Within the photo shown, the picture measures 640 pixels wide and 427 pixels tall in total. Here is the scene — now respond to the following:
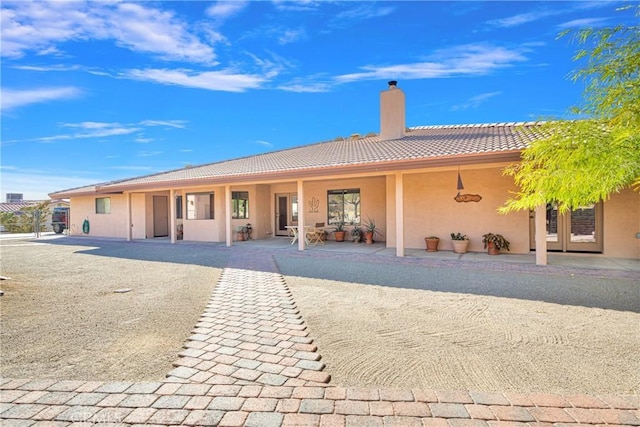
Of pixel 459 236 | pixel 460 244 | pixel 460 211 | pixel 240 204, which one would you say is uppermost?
pixel 240 204

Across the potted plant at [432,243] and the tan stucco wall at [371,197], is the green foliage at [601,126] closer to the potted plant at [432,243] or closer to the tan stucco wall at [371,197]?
the potted plant at [432,243]

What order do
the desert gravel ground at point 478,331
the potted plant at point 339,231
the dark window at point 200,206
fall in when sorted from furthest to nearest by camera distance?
the dark window at point 200,206, the potted plant at point 339,231, the desert gravel ground at point 478,331

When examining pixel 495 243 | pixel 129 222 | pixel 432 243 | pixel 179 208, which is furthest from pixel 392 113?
pixel 129 222

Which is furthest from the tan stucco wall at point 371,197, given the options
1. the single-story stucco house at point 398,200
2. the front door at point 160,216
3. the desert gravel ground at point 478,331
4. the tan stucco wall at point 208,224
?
the front door at point 160,216

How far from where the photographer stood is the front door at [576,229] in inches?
379

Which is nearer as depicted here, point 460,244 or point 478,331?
point 478,331

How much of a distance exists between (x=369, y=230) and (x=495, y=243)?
177 inches

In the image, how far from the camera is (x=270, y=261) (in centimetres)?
959

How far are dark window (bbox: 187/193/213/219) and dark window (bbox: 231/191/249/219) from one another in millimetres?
1051

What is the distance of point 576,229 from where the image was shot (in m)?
9.96

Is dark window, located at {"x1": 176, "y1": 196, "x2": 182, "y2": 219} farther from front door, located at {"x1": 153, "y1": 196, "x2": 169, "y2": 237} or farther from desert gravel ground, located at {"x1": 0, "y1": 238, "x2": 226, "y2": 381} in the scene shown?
desert gravel ground, located at {"x1": 0, "y1": 238, "x2": 226, "y2": 381}

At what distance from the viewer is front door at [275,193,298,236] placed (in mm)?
15688

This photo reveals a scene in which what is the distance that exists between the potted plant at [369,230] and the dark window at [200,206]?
265 inches

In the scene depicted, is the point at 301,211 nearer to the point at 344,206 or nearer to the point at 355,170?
the point at 355,170
